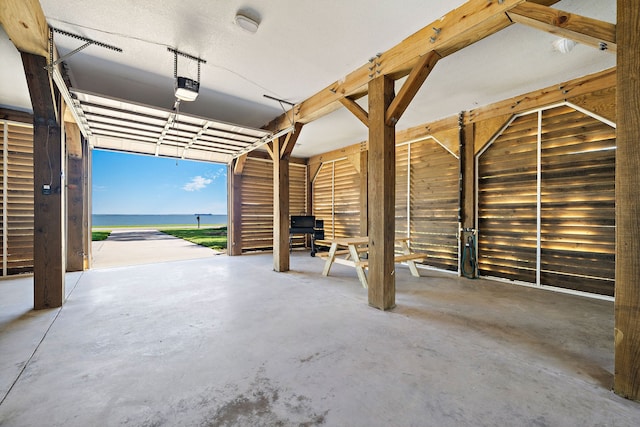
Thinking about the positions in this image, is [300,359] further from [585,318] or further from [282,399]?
[585,318]

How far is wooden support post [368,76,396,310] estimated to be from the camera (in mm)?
2920

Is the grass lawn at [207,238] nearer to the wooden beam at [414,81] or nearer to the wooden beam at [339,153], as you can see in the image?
the wooden beam at [339,153]

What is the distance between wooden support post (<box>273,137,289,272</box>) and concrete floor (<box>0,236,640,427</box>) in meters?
1.46

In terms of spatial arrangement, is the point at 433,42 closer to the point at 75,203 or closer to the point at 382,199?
the point at 382,199

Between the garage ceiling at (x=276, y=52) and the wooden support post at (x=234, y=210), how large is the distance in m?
2.59

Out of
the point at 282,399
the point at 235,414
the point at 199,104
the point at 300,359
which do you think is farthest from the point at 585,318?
the point at 199,104

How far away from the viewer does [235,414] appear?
53.6 inches

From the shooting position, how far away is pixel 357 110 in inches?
129

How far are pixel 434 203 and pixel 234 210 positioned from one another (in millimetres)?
4725

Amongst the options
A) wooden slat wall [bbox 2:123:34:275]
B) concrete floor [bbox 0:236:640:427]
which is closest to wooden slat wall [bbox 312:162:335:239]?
concrete floor [bbox 0:236:640:427]

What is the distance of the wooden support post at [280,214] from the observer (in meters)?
4.89

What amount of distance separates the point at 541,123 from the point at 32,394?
586 cm

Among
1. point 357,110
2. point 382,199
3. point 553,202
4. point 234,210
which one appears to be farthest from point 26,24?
point 553,202

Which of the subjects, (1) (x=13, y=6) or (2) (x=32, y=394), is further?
(1) (x=13, y=6)
